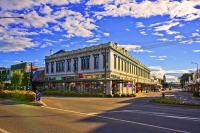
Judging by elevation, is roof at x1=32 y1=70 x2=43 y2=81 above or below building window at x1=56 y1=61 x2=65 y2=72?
below

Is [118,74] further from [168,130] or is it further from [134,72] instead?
[168,130]

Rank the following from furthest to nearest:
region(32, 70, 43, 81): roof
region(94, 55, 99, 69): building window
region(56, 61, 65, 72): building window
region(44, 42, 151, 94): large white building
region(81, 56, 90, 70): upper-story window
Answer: region(32, 70, 43, 81): roof
region(56, 61, 65, 72): building window
region(81, 56, 90, 70): upper-story window
region(94, 55, 99, 69): building window
region(44, 42, 151, 94): large white building

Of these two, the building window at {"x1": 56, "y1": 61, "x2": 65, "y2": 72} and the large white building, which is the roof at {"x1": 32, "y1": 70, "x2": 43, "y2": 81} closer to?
the large white building

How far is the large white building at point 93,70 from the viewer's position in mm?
46656

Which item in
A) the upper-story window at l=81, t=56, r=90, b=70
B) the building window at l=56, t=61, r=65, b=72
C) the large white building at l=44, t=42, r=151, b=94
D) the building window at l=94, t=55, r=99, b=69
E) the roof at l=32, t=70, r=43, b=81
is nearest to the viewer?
the large white building at l=44, t=42, r=151, b=94

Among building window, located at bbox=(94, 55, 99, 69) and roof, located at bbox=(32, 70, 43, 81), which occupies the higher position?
building window, located at bbox=(94, 55, 99, 69)

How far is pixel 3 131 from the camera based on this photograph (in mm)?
9016

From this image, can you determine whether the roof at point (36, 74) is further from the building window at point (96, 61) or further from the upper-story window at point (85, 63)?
the building window at point (96, 61)

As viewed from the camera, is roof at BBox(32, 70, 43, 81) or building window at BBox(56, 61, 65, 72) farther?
roof at BBox(32, 70, 43, 81)

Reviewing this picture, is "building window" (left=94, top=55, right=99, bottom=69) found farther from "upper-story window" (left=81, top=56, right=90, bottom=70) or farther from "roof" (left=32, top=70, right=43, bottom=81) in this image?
"roof" (left=32, top=70, right=43, bottom=81)

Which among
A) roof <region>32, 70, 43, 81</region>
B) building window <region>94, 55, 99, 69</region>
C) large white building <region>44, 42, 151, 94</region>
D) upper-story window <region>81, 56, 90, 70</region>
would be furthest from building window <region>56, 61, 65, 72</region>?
building window <region>94, 55, 99, 69</region>

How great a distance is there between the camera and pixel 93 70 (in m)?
49.6

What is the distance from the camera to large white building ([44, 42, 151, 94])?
46.7 metres

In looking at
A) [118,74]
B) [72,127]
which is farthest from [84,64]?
[72,127]
